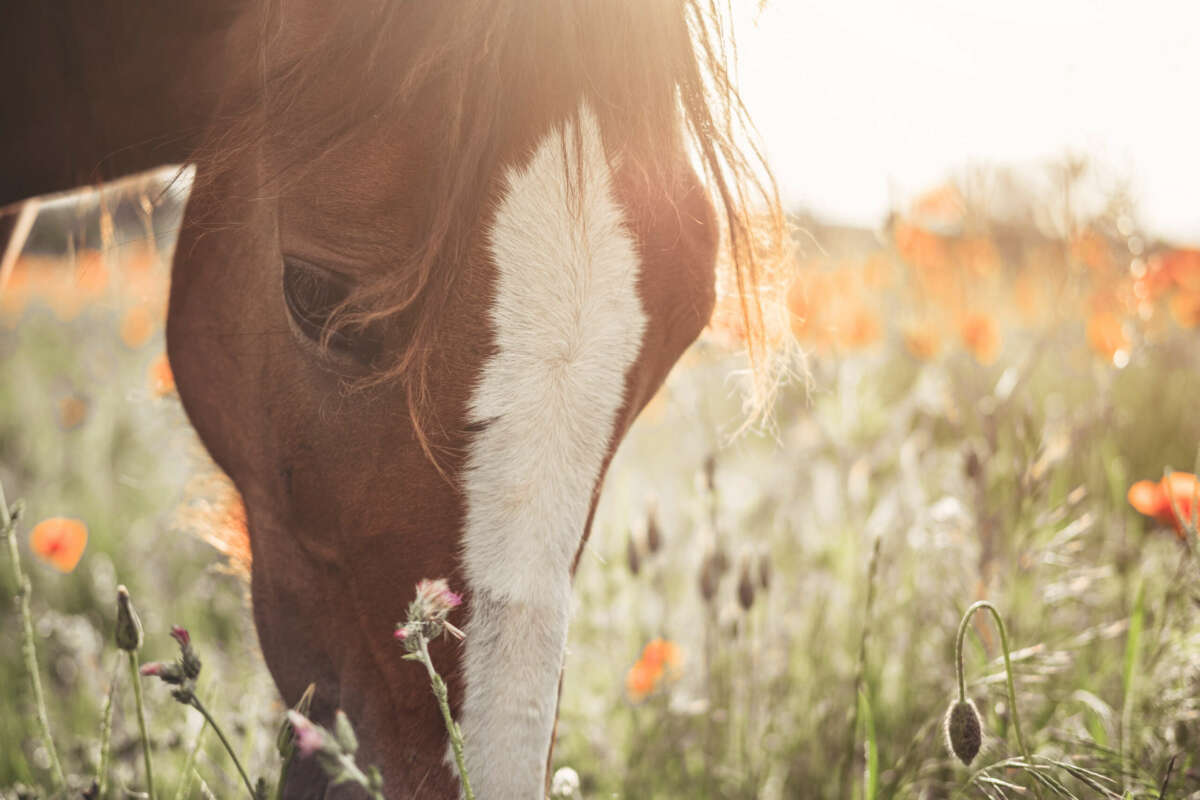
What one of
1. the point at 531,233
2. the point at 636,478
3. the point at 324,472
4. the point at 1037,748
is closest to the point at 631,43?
the point at 531,233

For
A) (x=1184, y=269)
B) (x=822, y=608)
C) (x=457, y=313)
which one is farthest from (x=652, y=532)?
(x=1184, y=269)

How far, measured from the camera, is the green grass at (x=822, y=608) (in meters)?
1.61

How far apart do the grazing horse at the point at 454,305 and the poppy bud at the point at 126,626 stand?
10.7 inches

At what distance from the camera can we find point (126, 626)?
3.14 ft

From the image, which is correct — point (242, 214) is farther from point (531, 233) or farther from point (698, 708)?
point (698, 708)

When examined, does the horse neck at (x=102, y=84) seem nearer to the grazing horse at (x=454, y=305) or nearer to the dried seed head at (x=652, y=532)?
the grazing horse at (x=454, y=305)

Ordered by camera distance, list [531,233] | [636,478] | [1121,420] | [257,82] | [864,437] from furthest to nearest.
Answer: [636,478] → [1121,420] → [864,437] → [257,82] → [531,233]

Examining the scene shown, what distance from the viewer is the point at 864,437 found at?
2.77 meters

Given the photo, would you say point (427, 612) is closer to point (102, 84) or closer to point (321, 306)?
point (321, 306)

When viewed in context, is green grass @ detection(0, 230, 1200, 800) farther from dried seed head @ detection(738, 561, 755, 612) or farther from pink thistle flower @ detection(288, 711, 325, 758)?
pink thistle flower @ detection(288, 711, 325, 758)

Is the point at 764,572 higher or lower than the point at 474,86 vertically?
lower

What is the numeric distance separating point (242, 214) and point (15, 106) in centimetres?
85

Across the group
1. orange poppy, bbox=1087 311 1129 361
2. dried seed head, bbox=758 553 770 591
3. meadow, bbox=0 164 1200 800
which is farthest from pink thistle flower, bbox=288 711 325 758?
orange poppy, bbox=1087 311 1129 361

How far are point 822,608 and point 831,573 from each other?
1.87 feet
